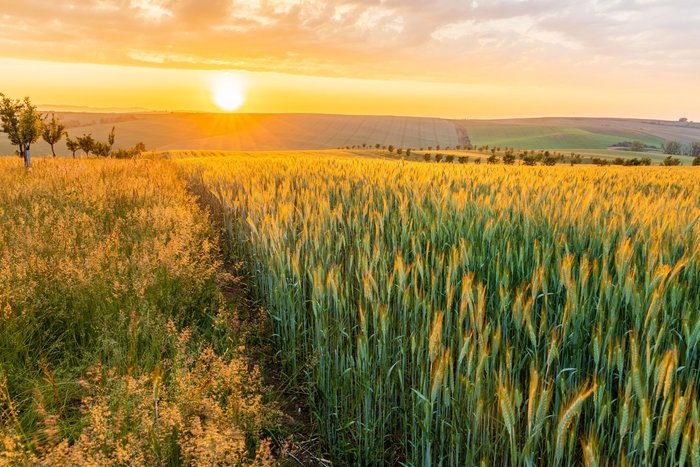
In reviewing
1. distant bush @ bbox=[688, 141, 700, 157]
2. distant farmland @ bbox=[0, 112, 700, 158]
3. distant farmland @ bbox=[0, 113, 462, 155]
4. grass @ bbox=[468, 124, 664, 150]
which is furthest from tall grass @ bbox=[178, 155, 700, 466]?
distant bush @ bbox=[688, 141, 700, 157]

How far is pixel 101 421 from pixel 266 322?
1.97 metres

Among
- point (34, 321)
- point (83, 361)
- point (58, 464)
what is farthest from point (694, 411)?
point (34, 321)

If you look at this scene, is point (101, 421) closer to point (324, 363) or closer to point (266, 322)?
point (324, 363)

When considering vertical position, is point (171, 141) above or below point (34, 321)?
above

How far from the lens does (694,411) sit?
1.05m

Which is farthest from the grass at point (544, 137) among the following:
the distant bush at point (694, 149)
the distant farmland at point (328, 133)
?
the distant bush at point (694, 149)

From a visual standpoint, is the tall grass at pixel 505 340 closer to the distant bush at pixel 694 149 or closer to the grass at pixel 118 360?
the grass at pixel 118 360

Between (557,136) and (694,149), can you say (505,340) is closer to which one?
(557,136)

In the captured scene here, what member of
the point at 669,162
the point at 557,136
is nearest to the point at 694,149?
the point at 557,136

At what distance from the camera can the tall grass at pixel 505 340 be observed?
1.31 m

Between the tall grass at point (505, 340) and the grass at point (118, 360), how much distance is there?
1.78 ft

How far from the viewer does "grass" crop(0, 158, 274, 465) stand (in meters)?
1.62

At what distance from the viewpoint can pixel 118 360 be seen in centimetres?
230

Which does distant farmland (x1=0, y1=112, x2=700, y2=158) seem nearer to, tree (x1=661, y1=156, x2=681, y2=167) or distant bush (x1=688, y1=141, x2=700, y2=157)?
distant bush (x1=688, y1=141, x2=700, y2=157)
